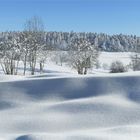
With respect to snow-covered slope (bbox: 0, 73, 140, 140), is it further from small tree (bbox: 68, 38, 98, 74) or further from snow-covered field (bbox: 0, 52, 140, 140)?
small tree (bbox: 68, 38, 98, 74)

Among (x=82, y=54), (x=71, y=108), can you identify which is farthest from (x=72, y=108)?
(x=82, y=54)

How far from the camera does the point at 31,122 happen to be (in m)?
4.69

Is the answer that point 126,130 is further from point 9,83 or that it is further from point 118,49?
point 118,49

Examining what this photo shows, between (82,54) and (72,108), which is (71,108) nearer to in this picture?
(72,108)

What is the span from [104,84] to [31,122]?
123 centimetres

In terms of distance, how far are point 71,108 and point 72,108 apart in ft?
0.04

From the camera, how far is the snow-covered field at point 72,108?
4348 mm

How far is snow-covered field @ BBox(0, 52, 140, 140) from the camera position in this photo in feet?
14.3

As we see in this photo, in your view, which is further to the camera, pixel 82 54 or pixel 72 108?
pixel 82 54

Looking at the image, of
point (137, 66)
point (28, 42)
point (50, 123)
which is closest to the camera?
point (50, 123)

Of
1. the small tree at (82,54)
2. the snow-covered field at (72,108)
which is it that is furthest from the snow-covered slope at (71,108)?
the small tree at (82,54)

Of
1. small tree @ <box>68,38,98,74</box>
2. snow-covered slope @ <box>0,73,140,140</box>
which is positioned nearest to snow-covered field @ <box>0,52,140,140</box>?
snow-covered slope @ <box>0,73,140,140</box>

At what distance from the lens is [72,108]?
16.3ft

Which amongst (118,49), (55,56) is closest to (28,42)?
(55,56)
